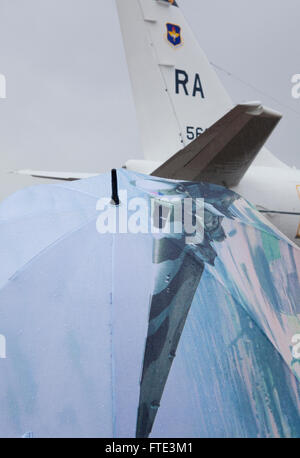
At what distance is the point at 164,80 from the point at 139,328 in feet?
20.7

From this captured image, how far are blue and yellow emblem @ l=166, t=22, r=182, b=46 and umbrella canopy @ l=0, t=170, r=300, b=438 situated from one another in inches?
241

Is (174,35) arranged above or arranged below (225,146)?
above

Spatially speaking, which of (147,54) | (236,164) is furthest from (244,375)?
(147,54)

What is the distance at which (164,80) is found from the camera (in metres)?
7.36

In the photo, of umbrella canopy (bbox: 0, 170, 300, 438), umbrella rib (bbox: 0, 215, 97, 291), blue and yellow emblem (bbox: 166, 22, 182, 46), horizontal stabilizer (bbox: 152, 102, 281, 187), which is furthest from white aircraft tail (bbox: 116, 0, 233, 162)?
umbrella rib (bbox: 0, 215, 97, 291)

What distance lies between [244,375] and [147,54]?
663 cm

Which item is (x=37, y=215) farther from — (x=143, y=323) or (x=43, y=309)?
(x=143, y=323)

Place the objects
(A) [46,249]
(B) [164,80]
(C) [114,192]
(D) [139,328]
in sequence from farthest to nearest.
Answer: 1. (B) [164,80]
2. (C) [114,192]
3. (A) [46,249]
4. (D) [139,328]

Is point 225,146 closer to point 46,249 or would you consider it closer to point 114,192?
point 114,192

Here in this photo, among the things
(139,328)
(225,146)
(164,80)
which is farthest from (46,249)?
(164,80)

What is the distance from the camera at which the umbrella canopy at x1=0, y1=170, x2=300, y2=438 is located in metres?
1.60

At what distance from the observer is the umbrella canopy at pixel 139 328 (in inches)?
63.1

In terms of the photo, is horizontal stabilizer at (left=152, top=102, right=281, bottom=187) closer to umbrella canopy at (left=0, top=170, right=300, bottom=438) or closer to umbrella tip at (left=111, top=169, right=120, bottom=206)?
umbrella canopy at (left=0, top=170, right=300, bottom=438)

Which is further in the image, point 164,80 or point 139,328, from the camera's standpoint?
point 164,80
